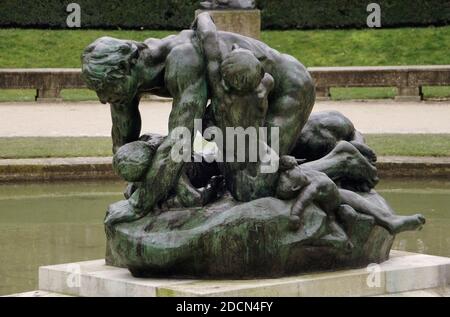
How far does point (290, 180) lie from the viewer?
673cm

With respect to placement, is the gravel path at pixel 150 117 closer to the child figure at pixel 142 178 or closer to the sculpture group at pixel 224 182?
the sculpture group at pixel 224 182

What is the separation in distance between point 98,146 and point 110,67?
761 cm

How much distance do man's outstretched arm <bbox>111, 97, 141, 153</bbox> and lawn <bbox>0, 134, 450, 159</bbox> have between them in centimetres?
623

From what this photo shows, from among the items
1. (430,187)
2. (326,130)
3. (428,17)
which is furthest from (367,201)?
(428,17)

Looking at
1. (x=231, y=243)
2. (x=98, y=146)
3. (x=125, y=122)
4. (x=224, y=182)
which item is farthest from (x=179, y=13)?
(x=231, y=243)

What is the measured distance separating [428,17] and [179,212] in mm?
22385

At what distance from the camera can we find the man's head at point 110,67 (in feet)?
22.4

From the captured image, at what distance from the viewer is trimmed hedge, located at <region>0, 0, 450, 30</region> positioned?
93.3 ft

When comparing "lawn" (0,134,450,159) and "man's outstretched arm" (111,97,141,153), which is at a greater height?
"man's outstretched arm" (111,97,141,153)

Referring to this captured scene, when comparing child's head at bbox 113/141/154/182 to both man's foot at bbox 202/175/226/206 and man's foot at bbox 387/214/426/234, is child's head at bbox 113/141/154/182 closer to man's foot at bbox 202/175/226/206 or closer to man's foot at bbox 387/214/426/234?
man's foot at bbox 202/175/226/206

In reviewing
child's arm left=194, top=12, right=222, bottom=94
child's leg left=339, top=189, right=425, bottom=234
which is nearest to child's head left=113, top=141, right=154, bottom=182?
child's arm left=194, top=12, right=222, bottom=94

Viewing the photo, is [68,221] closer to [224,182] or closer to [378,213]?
[224,182]
